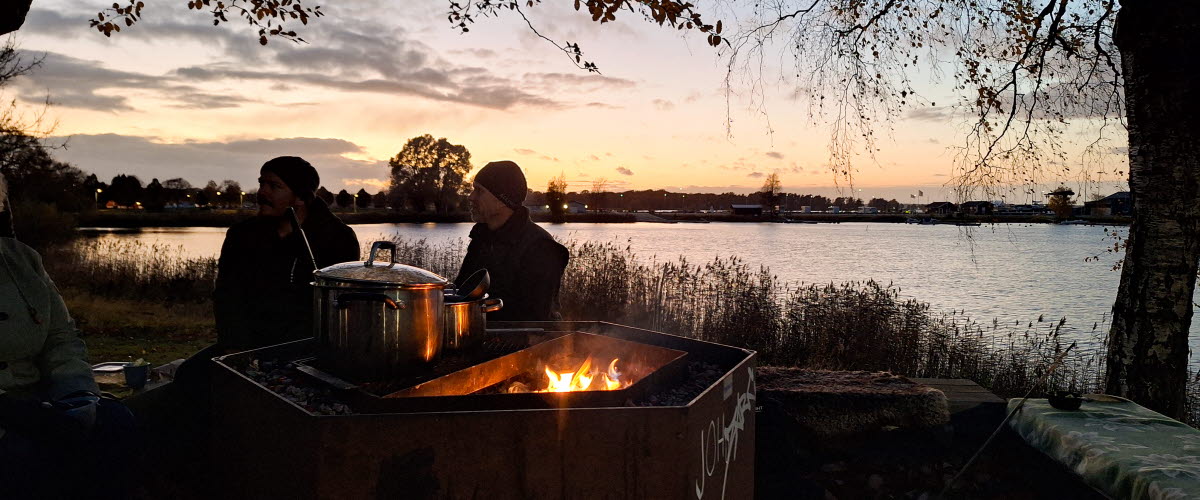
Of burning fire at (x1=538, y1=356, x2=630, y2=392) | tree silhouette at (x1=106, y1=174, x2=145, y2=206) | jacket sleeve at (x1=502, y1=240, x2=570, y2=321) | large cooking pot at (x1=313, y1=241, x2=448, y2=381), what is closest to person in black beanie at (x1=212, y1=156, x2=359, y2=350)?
jacket sleeve at (x1=502, y1=240, x2=570, y2=321)

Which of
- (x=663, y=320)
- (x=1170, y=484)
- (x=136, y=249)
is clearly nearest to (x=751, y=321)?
(x=663, y=320)

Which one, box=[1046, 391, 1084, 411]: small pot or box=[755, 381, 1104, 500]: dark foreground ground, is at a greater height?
box=[1046, 391, 1084, 411]: small pot

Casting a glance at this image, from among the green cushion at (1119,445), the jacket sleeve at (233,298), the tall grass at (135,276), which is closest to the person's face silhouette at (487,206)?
the jacket sleeve at (233,298)

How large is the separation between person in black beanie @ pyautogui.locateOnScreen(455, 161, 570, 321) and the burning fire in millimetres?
1244

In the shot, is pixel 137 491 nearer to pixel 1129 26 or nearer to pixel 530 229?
pixel 530 229

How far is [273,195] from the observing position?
3.31 meters

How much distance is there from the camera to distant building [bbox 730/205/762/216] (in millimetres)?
103250

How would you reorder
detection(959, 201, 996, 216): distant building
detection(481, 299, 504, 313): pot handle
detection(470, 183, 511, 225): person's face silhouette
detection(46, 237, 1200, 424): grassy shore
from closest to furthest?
1. detection(481, 299, 504, 313): pot handle
2. detection(470, 183, 511, 225): person's face silhouette
3. detection(959, 201, 996, 216): distant building
4. detection(46, 237, 1200, 424): grassy shore

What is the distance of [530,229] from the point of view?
365 cm

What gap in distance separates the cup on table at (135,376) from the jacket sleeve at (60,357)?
645mm

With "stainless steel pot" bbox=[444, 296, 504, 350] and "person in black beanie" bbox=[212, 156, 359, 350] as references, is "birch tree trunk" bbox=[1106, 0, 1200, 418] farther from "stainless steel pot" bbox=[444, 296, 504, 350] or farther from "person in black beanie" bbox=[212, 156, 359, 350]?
"person in black beanie" bbox=[212, 156, 359, 350]

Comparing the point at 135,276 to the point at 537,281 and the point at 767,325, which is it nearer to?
the point at 767,325

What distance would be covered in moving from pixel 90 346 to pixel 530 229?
6217 millimetres

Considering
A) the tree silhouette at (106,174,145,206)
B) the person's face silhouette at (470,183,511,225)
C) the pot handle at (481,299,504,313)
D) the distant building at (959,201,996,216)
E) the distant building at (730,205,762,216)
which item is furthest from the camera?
the distant building at (730,205,762,216)
